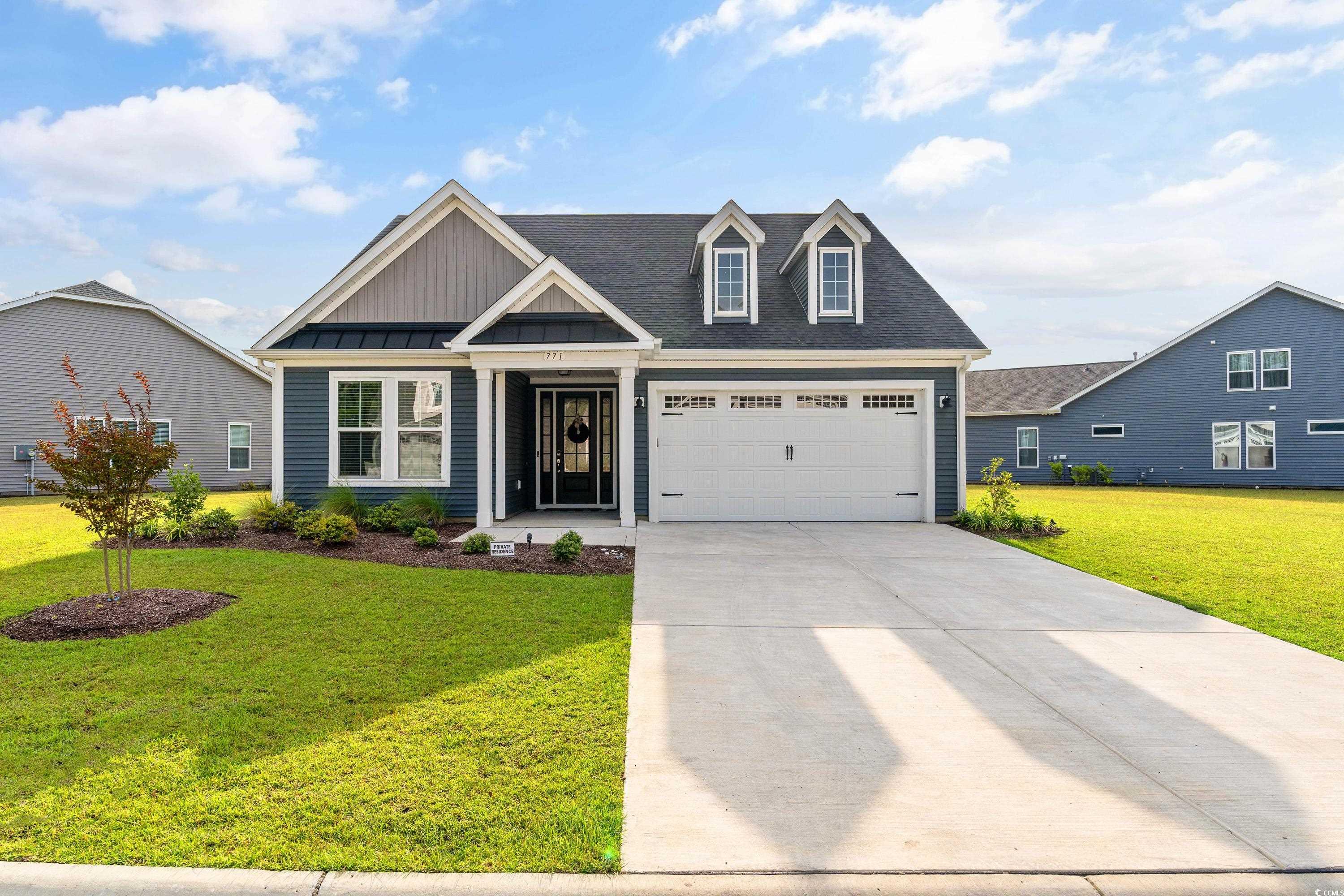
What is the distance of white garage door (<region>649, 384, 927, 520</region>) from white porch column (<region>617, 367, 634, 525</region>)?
0.92 metres

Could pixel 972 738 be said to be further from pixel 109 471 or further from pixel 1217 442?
pixel 1217 442

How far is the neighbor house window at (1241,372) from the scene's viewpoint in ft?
66.5

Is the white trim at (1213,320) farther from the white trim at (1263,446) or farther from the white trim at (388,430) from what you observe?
the white trim at (388,430)

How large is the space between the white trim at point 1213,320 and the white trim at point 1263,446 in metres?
3.35

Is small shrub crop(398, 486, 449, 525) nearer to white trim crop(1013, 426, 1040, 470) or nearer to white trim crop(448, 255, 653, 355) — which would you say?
white trim crop(448, 255, 653, 355)

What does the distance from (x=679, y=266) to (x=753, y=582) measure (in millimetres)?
8674

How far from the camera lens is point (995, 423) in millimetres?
24781

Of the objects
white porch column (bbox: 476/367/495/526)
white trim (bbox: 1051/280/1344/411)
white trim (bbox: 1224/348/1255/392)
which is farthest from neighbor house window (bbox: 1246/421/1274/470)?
white porch column (bbox: 476/367/495/526)

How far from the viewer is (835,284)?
1202 centimetres

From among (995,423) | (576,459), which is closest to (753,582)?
(576,459)

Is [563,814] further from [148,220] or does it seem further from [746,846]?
[148,220]

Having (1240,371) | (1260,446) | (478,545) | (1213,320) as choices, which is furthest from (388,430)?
(1260,446)

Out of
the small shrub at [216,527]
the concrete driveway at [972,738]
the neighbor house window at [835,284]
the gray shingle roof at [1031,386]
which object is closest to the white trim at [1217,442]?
the gray shingle roof at [1031,386]

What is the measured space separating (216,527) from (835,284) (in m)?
11.1
